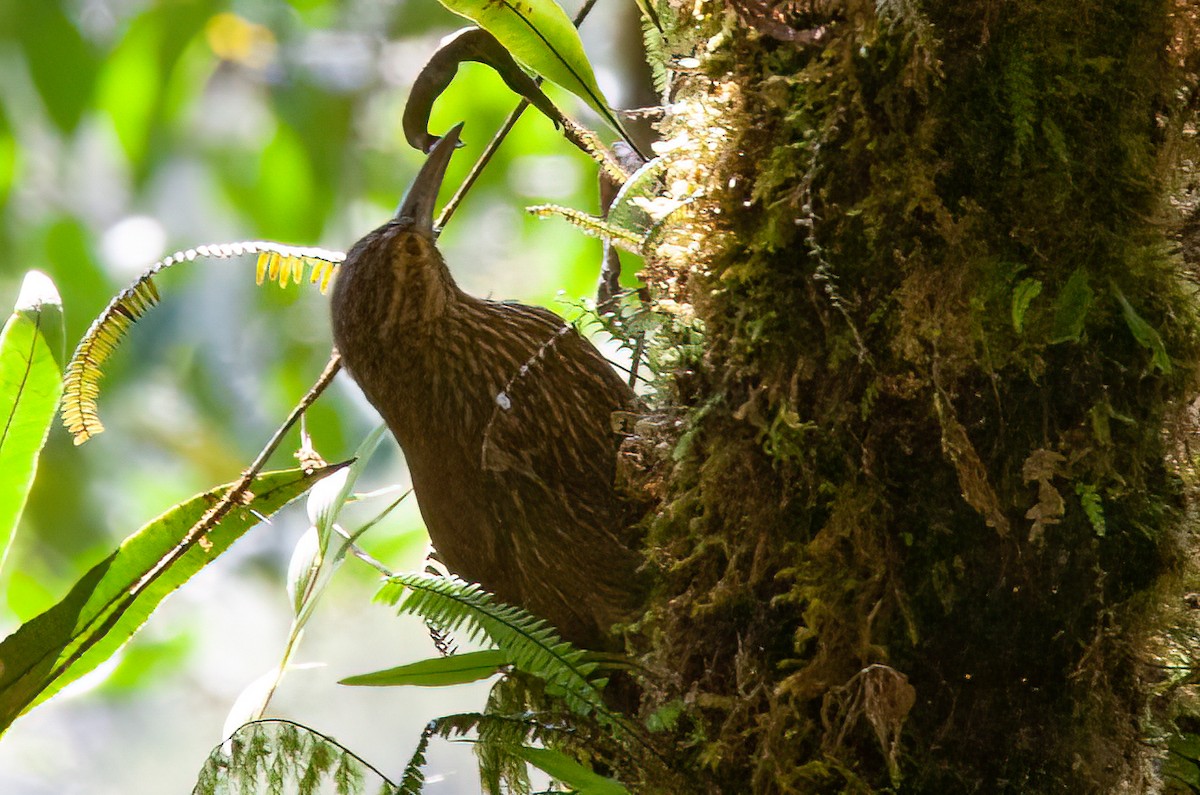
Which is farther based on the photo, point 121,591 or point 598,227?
point 121,591

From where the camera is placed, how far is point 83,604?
62.6 inches

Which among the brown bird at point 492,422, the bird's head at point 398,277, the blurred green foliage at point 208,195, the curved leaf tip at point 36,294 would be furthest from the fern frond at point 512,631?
the blurred green foliage at point 208,195

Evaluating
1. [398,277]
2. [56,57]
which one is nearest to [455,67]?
[398,277]

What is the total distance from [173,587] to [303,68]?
6.27 feet

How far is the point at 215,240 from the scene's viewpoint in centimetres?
329

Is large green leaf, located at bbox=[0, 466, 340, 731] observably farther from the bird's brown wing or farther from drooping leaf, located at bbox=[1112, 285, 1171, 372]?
drooping leaf, located at bbox=[1112, 285, 1171, 372]

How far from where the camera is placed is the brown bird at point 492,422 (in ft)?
4.61

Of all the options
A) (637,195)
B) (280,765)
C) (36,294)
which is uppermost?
(36,294)

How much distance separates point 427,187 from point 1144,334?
1064 millimetres

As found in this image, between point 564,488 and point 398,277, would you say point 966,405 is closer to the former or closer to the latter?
point 564,488

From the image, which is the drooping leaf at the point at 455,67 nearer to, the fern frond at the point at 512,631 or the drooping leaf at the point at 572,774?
the fern frond at the point at 512,631

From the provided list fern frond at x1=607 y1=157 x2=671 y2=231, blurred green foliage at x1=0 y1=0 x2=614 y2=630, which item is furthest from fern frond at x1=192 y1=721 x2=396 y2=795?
blurred green foliage at x1=0 y1=0 x2=614 y2=630

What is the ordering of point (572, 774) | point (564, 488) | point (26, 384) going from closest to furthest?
point (572, 774), point (564, 488), point (26, 384)

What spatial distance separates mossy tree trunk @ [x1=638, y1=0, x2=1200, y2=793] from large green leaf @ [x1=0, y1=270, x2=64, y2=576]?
1.12 meters
